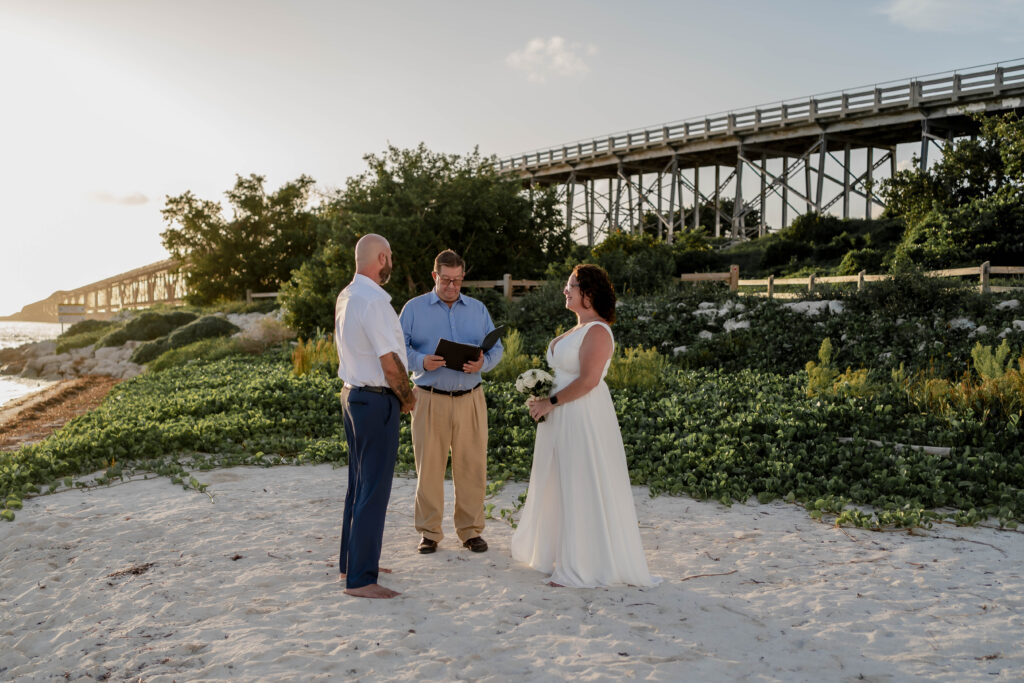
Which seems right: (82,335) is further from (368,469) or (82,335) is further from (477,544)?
(368,469)

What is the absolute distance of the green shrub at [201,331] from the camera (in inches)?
966

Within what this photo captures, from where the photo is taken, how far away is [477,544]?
18.4 ft

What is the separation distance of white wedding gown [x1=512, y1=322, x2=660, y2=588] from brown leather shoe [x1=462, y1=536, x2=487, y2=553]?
28.8 inches

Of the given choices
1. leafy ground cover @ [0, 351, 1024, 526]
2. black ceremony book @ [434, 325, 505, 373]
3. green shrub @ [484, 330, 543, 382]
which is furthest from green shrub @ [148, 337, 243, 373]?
black ceremony book @ [434, 325, 505, 373]

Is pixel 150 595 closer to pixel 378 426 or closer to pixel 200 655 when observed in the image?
pixel 200 655

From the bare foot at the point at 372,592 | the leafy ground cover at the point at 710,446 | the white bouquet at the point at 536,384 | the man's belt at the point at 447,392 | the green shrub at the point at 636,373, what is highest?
the white bouquet at the point at 536,384

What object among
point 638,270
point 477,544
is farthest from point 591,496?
point 638,270

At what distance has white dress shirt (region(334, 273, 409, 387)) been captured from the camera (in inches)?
174

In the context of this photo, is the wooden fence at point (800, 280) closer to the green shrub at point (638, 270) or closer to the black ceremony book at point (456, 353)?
the green shrub at point (638, 270)

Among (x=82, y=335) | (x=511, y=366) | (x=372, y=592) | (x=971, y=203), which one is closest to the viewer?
(x=372, y=592)

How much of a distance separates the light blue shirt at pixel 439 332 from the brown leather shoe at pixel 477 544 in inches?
47.7

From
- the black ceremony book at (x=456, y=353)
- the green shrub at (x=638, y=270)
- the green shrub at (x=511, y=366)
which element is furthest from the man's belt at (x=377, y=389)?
the green shrub at (x=638, y=270)

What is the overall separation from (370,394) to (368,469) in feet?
1.58

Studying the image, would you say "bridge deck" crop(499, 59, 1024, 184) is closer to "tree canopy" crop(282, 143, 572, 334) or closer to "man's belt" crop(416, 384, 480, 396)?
"tree canopy" crop(282, 143, 572, 334)
